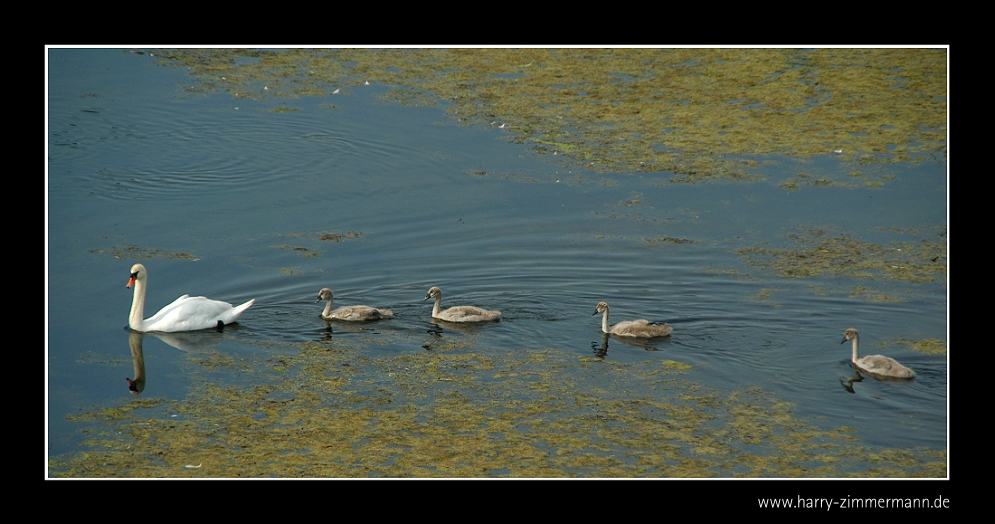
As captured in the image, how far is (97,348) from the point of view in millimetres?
11227

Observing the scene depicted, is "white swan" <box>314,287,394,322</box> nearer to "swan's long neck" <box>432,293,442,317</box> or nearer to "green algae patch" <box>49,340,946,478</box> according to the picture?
"swan's long neck" <box>432,293,442,317</box>

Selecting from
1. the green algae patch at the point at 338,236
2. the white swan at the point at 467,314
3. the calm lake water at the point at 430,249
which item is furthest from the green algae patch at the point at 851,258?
the green algae patch at the point at 338,236

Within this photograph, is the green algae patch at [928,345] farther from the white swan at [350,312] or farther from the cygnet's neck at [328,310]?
the cygnet's neck at [328,310]

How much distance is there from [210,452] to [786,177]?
10267mm

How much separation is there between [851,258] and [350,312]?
633cm

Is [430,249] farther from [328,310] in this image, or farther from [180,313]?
[180,313]

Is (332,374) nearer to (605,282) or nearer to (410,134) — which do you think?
(605,282)

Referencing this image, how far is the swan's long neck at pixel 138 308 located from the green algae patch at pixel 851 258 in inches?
283

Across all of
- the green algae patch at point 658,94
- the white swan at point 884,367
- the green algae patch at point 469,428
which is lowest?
the green algae patch at point 469,428

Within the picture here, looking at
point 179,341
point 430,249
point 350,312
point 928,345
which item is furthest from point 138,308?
point 928,345

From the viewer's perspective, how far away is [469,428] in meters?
9.30

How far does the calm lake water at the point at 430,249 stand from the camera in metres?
10.8

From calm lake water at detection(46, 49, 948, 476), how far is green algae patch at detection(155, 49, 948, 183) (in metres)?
0.54

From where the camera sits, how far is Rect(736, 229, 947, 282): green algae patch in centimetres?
1321
